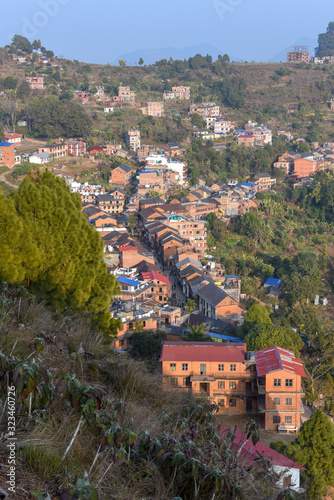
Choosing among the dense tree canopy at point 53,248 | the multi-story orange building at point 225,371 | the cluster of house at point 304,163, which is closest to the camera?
the dense tree canopy at point 53,248

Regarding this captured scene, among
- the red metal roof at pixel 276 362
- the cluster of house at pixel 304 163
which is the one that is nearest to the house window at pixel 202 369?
the red metal roof at pixel 276 362

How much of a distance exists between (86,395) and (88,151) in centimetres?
3035

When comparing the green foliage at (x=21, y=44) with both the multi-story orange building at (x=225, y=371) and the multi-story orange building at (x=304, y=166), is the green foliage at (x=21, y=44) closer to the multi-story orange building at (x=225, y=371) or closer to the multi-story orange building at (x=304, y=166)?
the multi-story orange building at (x=304, y=166)

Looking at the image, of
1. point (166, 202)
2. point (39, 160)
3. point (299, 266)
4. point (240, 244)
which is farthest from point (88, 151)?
point (299, 266)

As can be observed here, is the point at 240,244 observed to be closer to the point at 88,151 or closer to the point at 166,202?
the point at 166,202

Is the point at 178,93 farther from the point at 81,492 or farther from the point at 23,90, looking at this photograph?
the point at 81,492

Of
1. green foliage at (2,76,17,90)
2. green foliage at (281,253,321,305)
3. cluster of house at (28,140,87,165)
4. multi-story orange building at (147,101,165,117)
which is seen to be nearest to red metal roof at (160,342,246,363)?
green foliage at (281,253,321,305)

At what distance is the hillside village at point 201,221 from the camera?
332 inches

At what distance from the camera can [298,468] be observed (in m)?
5.71

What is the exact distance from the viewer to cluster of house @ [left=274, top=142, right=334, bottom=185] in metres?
34.0

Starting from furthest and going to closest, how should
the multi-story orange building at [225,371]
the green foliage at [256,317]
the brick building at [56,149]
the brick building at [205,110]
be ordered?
the brick building at [205,110] → the brick building at [56,149] → the green foliage at [256,317] → the multi-story orange building at [225,371]

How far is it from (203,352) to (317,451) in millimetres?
2569

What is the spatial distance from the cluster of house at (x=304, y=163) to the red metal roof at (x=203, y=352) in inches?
1035

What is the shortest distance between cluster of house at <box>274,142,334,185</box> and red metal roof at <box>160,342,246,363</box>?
26277 mm
